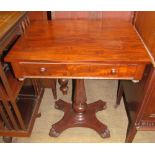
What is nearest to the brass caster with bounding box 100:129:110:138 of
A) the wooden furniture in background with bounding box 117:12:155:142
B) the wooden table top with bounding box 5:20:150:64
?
the wooden furniture in background with bounding box 117:12:155:142

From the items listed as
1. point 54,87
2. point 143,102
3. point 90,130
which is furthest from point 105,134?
point 54,87

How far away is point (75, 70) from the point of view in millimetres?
868

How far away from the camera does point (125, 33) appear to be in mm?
1020

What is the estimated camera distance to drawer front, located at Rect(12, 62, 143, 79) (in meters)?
0.85

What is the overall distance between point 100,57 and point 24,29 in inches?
21.9

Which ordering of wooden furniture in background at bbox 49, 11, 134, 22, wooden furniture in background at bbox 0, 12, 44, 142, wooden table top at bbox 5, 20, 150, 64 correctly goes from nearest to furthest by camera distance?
wooden table top at bbox 5, 20, 150, 64 < wooden furniture in background at bbox 0, 12, 44, 142 < wooden furniture in background at bbox 49, 11, 134, 22

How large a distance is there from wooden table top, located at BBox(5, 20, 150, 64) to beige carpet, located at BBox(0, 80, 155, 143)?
784 millimetres

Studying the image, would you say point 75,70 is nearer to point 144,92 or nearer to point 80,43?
point 80,43

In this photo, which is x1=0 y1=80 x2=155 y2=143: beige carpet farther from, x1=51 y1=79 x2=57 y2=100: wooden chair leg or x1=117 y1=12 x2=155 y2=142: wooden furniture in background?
x1=117 y1=12 x2=155 y2=142: wooden furniture in background

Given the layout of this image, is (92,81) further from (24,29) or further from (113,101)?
(24,29)

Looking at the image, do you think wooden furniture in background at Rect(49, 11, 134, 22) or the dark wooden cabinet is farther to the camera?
wooden furniture in background at Rect(49, 11, 134, 22)

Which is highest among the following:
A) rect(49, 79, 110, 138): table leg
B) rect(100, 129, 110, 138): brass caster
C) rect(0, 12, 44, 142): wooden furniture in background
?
rect(0, 12, 44, 142): wooden furniture in background
